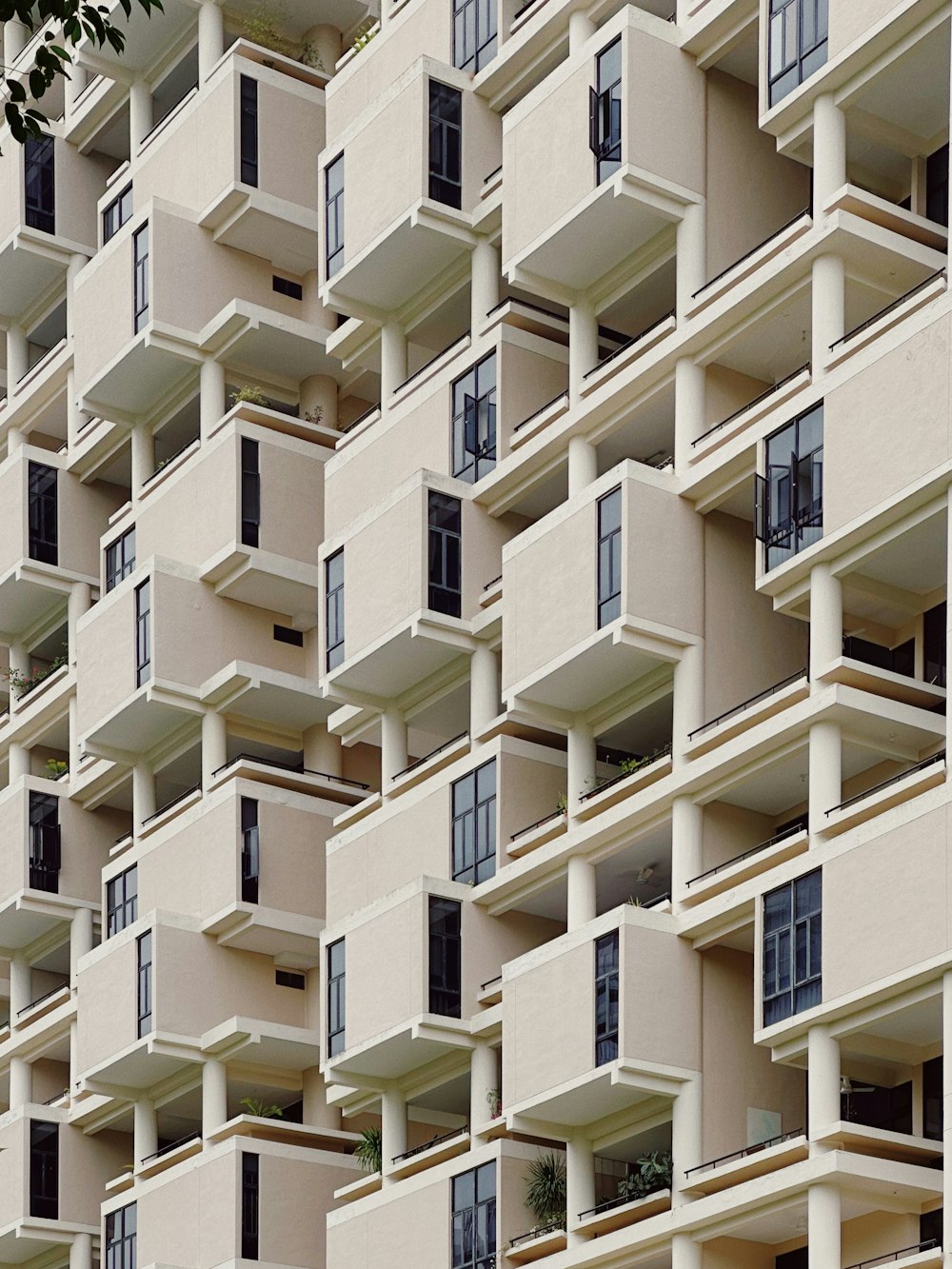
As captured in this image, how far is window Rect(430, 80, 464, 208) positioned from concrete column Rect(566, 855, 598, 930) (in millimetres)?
14331

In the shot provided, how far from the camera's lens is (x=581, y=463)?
167 feet

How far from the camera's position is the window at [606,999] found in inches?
1759

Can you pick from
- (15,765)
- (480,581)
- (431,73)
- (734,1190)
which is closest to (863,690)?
(734,1190)

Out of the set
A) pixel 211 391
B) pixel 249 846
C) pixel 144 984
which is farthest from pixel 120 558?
pixel 144 984

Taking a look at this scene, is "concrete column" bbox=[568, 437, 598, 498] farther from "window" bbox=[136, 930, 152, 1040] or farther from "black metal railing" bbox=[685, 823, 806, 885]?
"window" bbox=[136, 930, 152, 1040]

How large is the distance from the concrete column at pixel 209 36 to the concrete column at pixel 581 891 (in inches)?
977

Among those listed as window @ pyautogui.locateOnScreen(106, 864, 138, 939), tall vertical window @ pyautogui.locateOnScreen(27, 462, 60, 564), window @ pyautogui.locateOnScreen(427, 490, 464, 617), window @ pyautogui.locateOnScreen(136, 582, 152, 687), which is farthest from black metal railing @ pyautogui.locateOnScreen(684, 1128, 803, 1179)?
tall vertical window @ pyautogui.locateOnScreen(27, 462, 60, 564)

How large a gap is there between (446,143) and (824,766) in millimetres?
17724

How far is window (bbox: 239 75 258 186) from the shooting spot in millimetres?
61469

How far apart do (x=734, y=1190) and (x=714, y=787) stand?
24.0 ft

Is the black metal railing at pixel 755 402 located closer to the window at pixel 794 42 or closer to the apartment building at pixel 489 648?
the apartment building at pixel 489 648

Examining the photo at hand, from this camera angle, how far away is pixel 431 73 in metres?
54.2

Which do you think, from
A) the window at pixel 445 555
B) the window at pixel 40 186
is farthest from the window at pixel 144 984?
the window at pixel 40 186

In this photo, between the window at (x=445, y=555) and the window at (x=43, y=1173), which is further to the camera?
the window at (x=43, y=1173)
